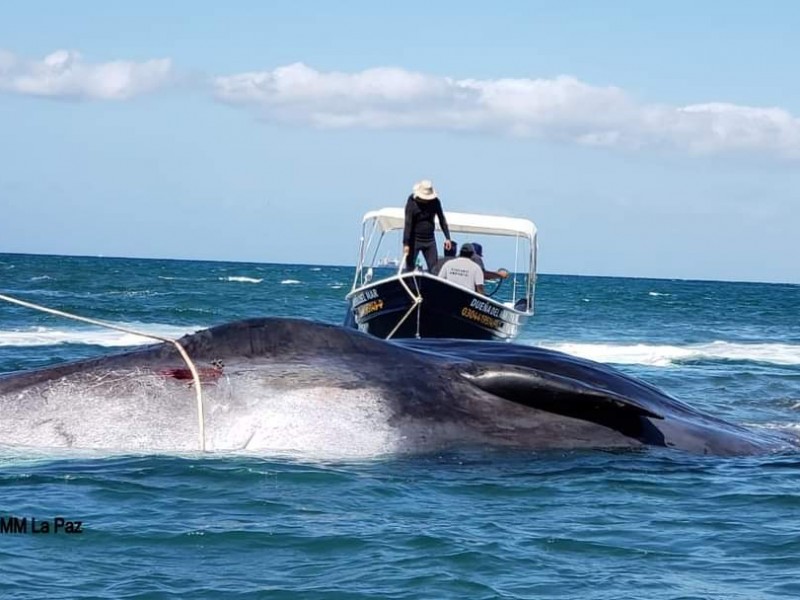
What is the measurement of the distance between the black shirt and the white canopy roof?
6085mm

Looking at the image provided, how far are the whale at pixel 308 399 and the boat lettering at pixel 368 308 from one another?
11532mm

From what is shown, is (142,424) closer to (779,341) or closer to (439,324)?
(439,324)

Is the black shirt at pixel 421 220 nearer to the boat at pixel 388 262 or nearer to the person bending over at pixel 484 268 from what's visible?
the person bending over at pixel 484 268

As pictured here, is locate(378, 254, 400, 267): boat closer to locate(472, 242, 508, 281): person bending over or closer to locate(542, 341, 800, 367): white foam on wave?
locate(472, 242, 508, 281): person bending over

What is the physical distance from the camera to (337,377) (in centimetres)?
816

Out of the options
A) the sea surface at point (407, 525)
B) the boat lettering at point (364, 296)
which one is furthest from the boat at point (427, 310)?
the sea surface at point (407, 525)

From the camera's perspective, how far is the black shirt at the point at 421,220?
18297 mm

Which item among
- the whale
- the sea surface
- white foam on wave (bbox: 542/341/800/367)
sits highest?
the whale

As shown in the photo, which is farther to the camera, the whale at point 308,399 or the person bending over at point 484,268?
the person bending over at point 484,268

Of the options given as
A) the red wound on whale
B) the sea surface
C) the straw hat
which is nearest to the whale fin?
the sea surface

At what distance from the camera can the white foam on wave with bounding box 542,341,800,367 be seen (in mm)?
27703

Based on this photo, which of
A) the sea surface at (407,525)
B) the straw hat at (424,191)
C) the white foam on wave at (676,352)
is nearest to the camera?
the sea surface at (407,525)

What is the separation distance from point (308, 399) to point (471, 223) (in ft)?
57.8

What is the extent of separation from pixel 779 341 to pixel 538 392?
32.1 meters
